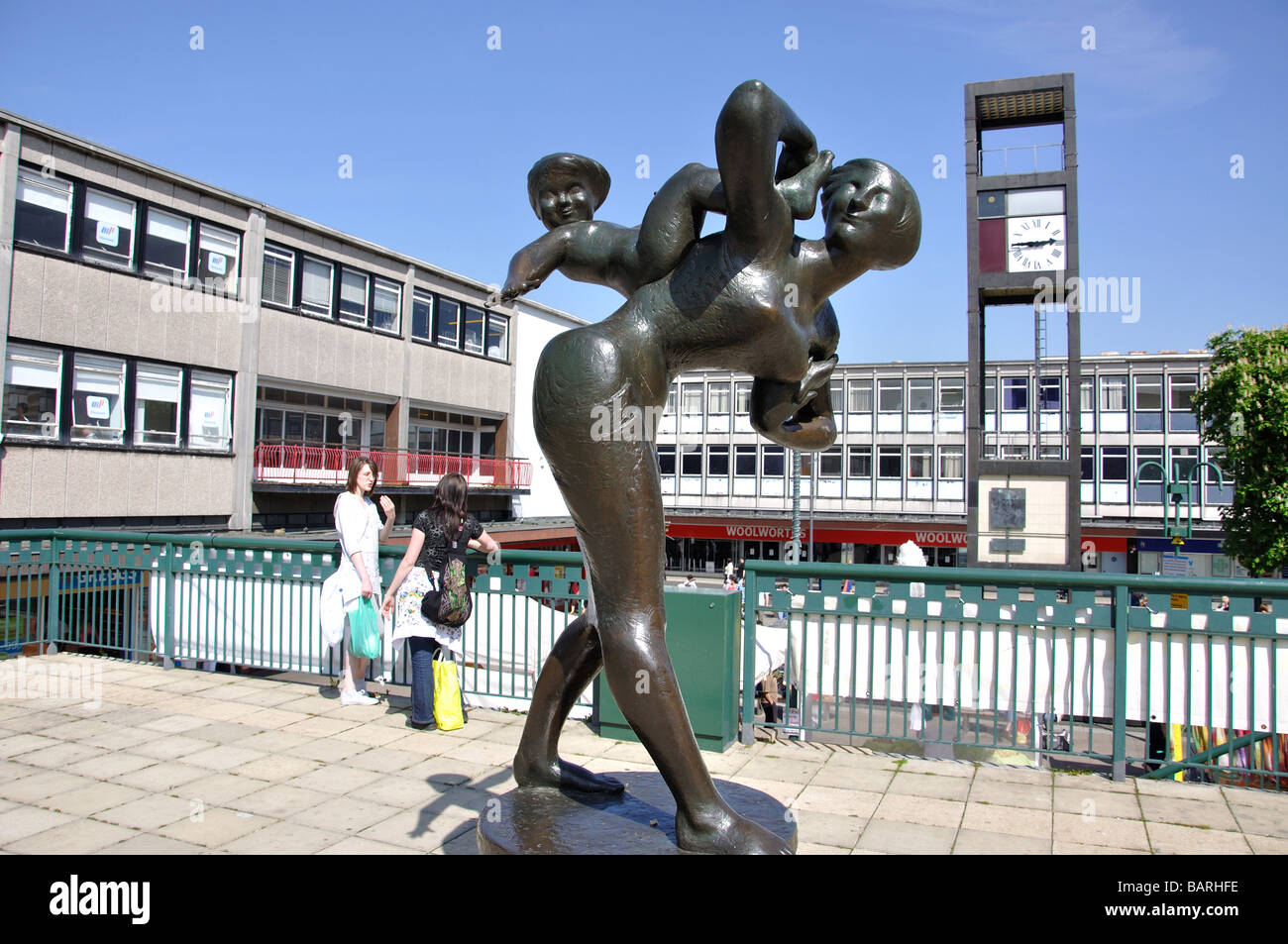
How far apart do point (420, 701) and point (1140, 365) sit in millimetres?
39439

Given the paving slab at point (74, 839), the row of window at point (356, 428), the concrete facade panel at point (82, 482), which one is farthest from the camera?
the row of window at point (356, 428)

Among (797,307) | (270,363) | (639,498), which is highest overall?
(270,363)

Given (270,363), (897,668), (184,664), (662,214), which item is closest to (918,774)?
Answer: (897,668)

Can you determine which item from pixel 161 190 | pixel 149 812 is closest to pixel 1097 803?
pixel 149 812

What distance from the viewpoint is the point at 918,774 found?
5504 millimetres

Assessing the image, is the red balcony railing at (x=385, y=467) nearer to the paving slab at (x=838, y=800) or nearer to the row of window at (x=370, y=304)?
the row of window at (x=370, y=304)

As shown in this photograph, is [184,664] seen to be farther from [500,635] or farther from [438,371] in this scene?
[438,371]

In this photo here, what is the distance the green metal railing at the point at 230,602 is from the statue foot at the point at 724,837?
378 cm

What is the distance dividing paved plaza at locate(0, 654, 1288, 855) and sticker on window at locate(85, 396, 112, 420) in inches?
510

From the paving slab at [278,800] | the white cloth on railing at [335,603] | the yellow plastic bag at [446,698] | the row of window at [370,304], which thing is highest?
the row of window at [370,304]

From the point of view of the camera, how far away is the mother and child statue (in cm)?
282

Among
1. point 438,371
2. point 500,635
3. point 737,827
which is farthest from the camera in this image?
point 438,371

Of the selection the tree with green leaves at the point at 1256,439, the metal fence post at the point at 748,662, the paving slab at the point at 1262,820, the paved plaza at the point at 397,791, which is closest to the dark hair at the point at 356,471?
the paved plaza at the point at 397,791

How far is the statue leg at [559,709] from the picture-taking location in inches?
135
